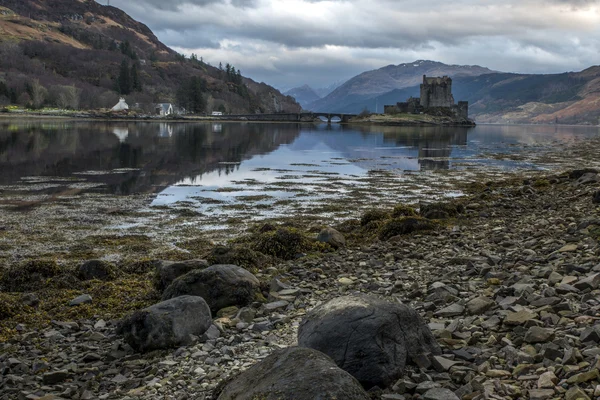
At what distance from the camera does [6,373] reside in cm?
787

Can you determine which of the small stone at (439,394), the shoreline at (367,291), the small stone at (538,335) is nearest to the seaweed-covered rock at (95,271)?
the shoreline at (367,291)

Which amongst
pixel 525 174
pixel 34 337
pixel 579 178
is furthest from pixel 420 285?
pixel 525 174

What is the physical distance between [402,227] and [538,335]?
9885 millimetres

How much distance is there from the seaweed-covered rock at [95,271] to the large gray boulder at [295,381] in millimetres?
7984

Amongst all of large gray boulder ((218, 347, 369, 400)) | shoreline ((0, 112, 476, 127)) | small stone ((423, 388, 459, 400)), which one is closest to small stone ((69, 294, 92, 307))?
large gray boulder ((218, 347, 369, 400))

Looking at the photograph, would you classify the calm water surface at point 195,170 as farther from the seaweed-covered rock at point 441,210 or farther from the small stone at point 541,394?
the small stone at point 541,394

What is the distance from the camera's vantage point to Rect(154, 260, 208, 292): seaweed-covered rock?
11516mm

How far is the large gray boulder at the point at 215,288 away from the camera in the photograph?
33.9 ft

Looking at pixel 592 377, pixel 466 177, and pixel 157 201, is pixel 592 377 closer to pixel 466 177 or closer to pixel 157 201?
pixel 157 201

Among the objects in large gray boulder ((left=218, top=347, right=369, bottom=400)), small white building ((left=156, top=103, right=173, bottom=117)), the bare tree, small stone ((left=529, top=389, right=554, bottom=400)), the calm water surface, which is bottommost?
the calm water surface

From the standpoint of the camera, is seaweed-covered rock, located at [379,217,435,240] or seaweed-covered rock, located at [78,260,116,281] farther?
seaweed-covered rock, located at [379,217,435,240]

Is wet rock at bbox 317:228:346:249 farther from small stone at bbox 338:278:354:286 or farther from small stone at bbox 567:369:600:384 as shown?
small stone at bbox 567:369:600:384

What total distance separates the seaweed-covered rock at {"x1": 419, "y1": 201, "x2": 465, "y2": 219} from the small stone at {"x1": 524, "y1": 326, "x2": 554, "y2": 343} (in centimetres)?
1204

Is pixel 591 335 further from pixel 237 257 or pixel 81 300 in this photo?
pixel 81 300
